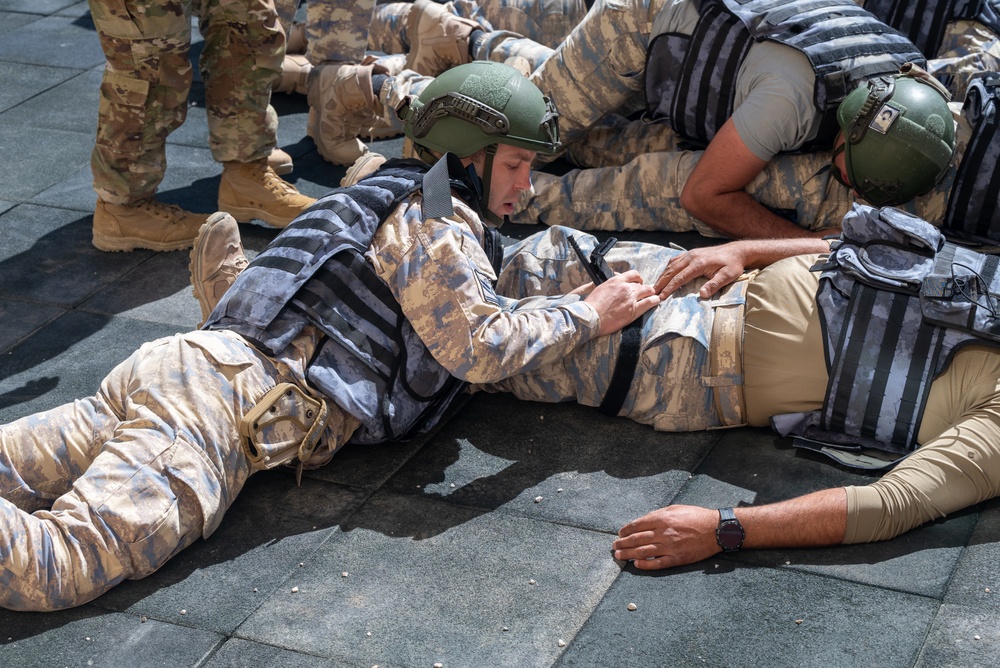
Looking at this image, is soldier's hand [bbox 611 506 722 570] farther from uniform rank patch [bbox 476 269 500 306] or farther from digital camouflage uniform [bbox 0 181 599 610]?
uniform rank patch [bbox 476 269 500 306]

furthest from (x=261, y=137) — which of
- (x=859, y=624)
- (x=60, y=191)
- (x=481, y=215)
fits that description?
(x=859, y=624)

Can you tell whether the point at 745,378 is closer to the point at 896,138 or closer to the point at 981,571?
the point at 981,571

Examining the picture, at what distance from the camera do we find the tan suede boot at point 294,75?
6676 millimetres

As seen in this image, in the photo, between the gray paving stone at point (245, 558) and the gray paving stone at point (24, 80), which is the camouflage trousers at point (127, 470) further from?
the gray paving stone at point (24, 80)

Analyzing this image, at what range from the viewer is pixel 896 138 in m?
3.96

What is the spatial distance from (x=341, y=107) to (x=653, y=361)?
2819 millimetres

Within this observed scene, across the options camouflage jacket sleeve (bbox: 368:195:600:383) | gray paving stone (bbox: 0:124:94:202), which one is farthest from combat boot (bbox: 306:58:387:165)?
camouflage jacket sleeve (bbox: 368:195:600:383)

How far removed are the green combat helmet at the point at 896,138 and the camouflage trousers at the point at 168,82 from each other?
2604mm

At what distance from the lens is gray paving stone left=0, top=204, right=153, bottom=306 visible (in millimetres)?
4824

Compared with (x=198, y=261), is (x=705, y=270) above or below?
above

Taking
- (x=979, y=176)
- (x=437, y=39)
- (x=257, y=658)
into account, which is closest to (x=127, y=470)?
(x=257, y=658)

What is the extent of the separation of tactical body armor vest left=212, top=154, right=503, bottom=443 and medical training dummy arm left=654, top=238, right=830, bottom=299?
0.81 metres

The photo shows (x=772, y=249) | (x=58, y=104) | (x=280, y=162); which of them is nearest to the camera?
(x=772, y=249)

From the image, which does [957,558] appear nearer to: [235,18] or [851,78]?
[851,78]
